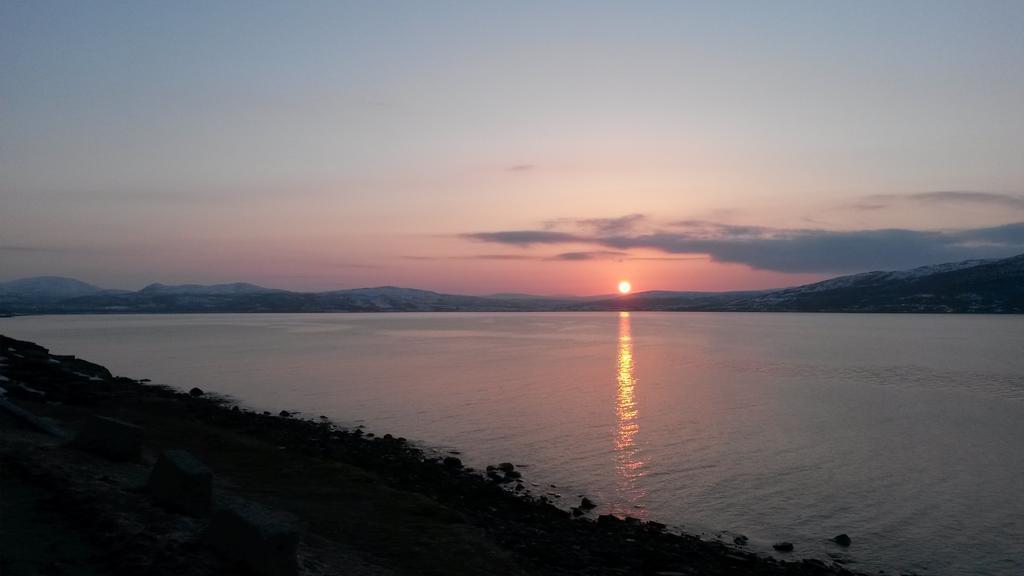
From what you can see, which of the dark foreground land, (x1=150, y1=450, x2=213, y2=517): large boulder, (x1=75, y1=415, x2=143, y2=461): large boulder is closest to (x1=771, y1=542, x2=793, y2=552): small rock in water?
the dark foreground land

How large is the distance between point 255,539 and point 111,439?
953cm

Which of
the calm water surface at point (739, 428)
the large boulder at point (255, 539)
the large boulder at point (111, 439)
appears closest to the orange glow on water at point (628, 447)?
the calm water surface at point (739, 428)

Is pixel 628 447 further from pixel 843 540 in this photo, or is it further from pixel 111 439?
pixel 111 439

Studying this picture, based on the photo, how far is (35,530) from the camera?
37.4 ft

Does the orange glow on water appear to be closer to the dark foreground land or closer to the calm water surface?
the calm water surface

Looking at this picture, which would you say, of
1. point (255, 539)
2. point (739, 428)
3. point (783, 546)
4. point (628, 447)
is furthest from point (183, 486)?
point (739, 428)

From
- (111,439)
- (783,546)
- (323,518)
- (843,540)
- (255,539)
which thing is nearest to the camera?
(255,539)

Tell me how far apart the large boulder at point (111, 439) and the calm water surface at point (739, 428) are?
13378mm

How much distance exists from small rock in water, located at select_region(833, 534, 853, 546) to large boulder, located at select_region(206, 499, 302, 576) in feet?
49.4

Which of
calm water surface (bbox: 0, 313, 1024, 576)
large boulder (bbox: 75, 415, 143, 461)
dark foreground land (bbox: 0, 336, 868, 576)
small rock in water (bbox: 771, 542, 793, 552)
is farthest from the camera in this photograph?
calm water surface (bbox: 0, 313, 1024, 576)

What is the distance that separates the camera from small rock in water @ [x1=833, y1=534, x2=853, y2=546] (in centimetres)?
1855

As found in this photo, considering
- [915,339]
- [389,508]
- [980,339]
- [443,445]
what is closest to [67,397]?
[443,445]

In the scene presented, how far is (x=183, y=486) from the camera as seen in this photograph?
45.3ft

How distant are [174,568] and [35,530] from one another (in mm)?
2849
